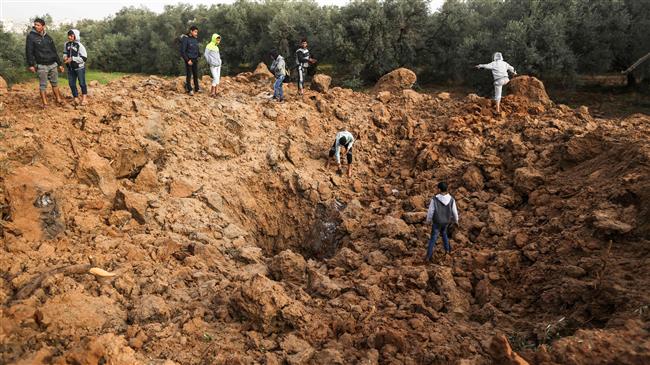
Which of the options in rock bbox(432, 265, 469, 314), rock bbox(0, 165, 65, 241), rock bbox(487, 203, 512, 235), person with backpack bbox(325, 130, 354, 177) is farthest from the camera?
person with backpack bbox(325, 130, 354, 177)

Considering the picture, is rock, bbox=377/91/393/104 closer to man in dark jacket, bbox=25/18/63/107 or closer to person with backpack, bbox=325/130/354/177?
person with backpack, bbox=325/130/354/177

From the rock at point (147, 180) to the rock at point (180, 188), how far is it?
27 centimetres

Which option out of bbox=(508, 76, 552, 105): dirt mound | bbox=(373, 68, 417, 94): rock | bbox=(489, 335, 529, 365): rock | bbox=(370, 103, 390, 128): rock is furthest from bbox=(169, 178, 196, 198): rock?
bbox=(508, 76, 552, 105): dirt mound

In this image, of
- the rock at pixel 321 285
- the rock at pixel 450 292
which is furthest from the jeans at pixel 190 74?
the rock at pixel 450 292

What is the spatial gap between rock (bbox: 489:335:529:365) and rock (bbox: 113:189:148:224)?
18.0ft

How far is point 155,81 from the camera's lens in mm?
11508

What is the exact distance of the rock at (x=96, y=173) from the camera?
278 inches

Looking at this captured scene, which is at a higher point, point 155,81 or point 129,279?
point 155,81

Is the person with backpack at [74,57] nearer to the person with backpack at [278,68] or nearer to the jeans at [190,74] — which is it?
the jeans at [190,74]

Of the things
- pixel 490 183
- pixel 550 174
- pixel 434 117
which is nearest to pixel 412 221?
pixel 490 183

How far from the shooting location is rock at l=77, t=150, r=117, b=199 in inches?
278

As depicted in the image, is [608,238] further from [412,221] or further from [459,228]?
[412,221]

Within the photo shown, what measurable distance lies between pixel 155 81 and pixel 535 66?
1473 cm

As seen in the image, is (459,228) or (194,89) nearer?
(459,228)
